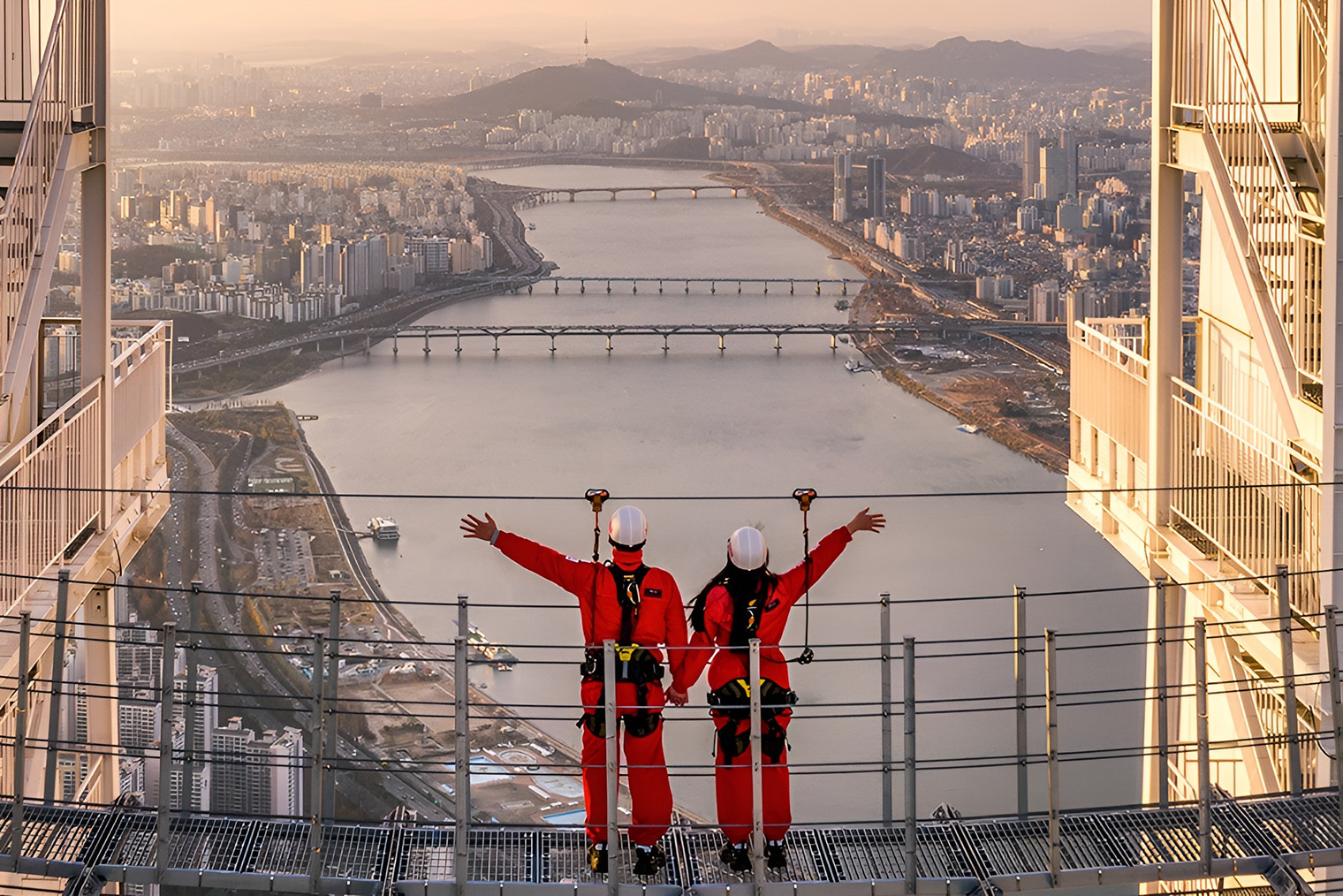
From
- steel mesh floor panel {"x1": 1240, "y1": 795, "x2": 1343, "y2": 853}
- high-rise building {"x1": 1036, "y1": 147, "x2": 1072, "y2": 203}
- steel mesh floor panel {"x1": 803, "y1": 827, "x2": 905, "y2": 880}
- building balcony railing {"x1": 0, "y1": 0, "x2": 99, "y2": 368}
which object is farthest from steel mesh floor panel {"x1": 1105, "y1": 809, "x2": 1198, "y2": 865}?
high-rise building {"x1": 1036, "y1": 147, "x2": 1072, "y2": 203}

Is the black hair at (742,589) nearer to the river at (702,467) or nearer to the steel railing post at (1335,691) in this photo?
the steel railing post at (1335,691)

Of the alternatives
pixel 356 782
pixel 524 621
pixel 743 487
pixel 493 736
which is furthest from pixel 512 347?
pixel 356 782

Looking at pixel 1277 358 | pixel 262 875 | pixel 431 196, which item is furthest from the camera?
pixel 431 196

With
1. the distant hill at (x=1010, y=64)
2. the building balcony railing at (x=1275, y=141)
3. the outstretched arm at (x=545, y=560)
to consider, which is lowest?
the outstretched arm at (x=545, y=560)

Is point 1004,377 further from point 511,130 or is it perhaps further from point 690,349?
point 511,130

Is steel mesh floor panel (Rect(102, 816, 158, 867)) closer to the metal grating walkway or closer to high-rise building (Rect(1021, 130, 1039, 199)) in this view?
the metal grating walkway

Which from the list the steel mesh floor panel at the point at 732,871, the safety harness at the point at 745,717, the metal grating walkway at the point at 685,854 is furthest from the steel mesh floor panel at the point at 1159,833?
the safety harness at the point at 745,717
